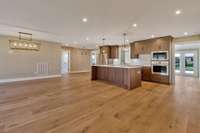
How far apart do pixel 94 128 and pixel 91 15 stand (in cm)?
312

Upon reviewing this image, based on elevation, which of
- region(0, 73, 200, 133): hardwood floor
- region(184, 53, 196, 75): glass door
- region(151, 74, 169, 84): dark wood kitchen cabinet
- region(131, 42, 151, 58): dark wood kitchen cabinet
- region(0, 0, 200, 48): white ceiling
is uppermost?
region(0, 0, 200, 48): white ceiling

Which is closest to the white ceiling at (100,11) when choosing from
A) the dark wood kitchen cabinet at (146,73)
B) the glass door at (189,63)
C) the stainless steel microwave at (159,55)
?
the stainless steel microwave at (159,55)

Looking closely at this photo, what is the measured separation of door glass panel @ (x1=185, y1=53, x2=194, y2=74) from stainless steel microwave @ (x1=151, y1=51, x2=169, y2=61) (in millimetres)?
4501

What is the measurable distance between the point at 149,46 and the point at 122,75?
9.58ft

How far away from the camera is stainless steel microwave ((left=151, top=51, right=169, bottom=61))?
5.99m

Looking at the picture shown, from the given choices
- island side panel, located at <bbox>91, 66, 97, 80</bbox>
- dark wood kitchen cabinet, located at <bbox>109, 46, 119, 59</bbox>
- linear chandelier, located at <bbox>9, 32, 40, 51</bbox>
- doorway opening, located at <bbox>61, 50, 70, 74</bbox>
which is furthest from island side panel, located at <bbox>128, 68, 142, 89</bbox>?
doorway opening, located at <bbox>61, 50, 70, 74</bbox>

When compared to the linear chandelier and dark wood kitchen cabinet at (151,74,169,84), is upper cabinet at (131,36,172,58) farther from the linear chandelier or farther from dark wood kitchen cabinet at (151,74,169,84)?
the linear chandelier

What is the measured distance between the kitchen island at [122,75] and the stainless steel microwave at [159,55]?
68.1 inches

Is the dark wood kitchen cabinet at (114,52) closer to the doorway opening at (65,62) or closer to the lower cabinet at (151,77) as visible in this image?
the lower cabinet at (151,77)

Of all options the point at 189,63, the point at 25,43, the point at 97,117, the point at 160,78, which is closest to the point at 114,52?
the point at 160,78

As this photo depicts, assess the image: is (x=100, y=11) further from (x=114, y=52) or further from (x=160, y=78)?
(x=114, y=52)

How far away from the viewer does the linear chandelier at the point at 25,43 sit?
6.23 m

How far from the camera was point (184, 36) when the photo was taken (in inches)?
237

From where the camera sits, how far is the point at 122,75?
208 inches
